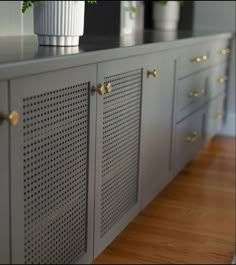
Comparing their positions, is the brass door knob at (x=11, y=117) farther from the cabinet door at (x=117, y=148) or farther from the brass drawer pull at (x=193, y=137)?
the brass drawer pull at (x=193, y=137)

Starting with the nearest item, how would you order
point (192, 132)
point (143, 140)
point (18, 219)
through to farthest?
1. point (18, 219)
2. point (143, 140)
3. point (192, 132)

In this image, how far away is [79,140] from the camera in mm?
1437

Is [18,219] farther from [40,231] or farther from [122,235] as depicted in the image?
[122,235]

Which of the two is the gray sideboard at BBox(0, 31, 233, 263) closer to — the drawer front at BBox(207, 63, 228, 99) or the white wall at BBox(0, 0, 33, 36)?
the white wall at BBox(0, 0, 33, 36)

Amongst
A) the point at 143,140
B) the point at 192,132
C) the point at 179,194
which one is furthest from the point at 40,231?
the point at 192,132

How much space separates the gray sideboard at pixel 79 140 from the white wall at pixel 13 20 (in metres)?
0.34

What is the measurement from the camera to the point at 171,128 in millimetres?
2404

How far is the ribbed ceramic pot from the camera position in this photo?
1470 millimetres

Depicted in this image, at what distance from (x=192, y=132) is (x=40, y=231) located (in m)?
1.69

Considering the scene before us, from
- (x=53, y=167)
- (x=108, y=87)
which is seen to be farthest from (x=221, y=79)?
(x=53, y=167)

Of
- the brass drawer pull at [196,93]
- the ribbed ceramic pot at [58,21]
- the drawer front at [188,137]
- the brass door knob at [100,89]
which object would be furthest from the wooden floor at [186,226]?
the ribbed ceramic pot at [58,21]

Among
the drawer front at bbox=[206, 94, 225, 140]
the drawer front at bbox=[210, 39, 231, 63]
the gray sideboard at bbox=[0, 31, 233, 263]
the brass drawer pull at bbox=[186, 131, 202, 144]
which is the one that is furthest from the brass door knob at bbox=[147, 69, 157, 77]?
the drawer front at bbox=[206, 94, 225, 140]

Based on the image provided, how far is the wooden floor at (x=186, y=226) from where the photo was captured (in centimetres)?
197

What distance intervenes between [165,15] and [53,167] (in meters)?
2.39
